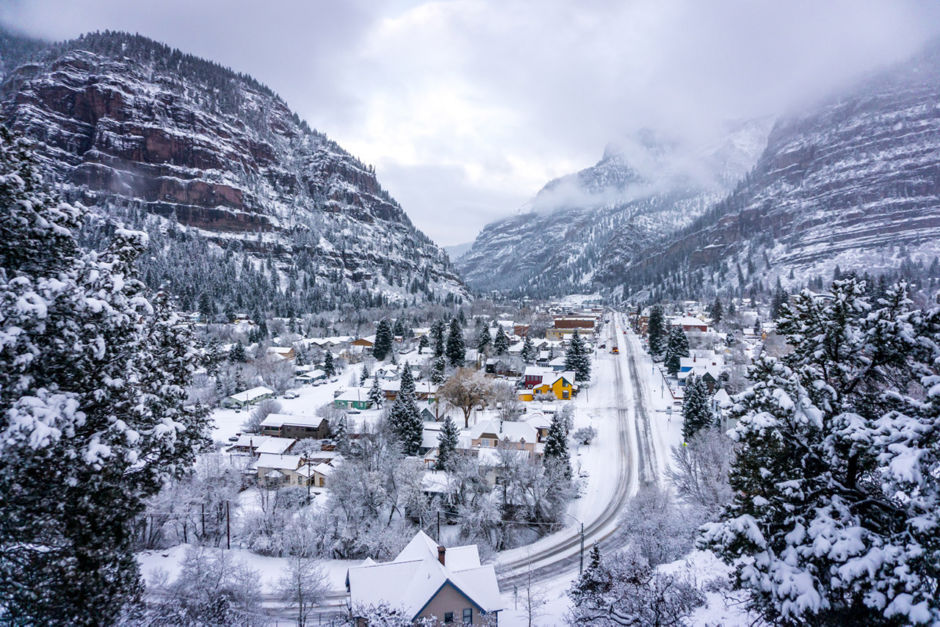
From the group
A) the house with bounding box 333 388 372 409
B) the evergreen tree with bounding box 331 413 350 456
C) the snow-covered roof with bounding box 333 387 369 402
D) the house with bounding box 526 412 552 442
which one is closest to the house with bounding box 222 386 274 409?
the snow-covered roof with bounding box 333 387 369 402

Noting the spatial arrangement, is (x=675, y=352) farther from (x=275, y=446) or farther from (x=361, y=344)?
(x=361, y=344)

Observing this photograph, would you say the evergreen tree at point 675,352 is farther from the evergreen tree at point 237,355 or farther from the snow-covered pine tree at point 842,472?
the evergreen tree at point 237,355

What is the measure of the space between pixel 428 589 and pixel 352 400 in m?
35.2

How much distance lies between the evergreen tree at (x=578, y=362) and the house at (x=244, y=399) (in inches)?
1523

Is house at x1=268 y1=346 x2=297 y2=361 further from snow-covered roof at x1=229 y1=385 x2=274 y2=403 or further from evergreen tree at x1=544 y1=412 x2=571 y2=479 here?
evergreen tree at x1=544 y1=412 x2=571 y2=479

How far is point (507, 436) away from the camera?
36.3 meters

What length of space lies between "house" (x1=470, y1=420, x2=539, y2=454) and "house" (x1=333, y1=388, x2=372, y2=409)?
17.0 m

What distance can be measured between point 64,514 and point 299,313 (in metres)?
120

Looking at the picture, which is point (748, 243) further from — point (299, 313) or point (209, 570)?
point (209, 570)

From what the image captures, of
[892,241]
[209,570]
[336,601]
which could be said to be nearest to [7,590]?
[209,570]

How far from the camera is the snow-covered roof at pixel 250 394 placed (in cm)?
5175

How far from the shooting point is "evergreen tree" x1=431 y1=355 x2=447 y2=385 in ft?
179

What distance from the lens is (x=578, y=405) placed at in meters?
49.2

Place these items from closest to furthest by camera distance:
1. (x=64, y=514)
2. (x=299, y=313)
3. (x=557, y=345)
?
(x=64, y=514), (x=557, y=345), (x=299, y=313)
